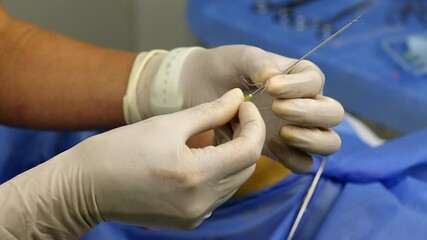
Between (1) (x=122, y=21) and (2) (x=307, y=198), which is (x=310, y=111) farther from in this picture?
(1) (x=122, y=21)

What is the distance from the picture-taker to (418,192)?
0.87m

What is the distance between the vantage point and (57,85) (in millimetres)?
990

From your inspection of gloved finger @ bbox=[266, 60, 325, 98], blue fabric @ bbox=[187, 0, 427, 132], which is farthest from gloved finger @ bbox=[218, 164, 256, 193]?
blue fabric @ bbox=[187, 0, 427, 132]

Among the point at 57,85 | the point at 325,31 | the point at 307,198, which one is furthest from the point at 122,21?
the point at 307,198

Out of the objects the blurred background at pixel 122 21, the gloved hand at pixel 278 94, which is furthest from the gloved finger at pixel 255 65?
the blurred background at pixel 122 21

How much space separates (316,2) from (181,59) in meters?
1.04

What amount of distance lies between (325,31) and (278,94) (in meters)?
1.01

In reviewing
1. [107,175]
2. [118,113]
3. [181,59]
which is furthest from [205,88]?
[107,175]

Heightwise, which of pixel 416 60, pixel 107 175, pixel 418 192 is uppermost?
pixel 107 175

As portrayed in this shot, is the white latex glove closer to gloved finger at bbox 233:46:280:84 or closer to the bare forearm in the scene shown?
gloved finger at bbox 233:46:280:84

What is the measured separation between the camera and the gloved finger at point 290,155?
786 mm

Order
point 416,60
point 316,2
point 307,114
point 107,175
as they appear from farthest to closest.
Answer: point 316,2 < point 416,60 < point 307,114 < point 107,175

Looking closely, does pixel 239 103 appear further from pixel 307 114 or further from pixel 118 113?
pixel 118 113

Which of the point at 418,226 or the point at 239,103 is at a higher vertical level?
the point at 239,103
